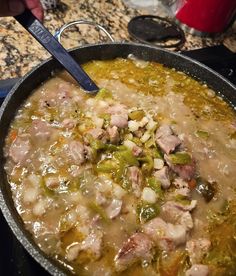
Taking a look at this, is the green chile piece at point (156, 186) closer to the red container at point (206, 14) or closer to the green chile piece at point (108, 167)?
the green chile piece at point (108, 167)

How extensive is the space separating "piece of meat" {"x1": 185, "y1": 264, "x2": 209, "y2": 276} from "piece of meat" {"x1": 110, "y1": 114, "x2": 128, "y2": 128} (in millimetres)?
742

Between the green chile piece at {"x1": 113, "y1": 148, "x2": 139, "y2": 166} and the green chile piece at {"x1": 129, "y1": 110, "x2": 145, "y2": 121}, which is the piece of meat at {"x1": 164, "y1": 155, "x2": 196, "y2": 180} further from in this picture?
the green chile piece at {"x1": 129, "y1": 110, "x2": 145, "y2": 121}

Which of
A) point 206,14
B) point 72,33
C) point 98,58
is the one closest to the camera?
point 98,58

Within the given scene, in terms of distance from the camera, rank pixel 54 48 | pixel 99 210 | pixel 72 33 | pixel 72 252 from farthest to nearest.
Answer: pixel 72 33
pixel 54 48
pixel 99 210
pixel 72 252

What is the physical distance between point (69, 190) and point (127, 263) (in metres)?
0.41

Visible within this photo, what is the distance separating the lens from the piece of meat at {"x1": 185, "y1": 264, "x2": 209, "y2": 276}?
148 centimetres

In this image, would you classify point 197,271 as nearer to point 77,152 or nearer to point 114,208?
point 114,208

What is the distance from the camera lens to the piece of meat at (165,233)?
1.53m

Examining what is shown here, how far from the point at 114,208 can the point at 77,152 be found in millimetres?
314

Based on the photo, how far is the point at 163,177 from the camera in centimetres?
170

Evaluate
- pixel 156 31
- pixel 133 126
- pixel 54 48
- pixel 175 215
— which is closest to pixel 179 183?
pixel 175 215

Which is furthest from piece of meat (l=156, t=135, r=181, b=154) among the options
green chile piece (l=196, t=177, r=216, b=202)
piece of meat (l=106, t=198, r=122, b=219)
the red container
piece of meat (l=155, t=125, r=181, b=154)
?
the red container

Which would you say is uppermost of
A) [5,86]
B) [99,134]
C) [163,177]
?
[5,86]

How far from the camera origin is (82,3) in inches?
122
